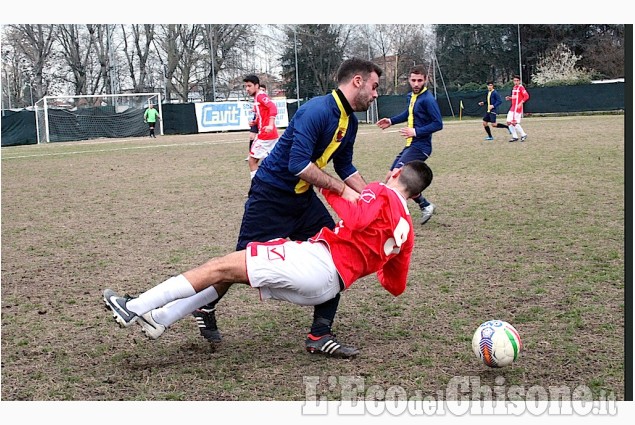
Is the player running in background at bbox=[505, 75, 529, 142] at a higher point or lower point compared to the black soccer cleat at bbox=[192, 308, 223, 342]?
higher

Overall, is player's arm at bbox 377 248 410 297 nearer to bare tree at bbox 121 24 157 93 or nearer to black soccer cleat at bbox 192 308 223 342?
black soccer cleat at bbox 192 308 223 342

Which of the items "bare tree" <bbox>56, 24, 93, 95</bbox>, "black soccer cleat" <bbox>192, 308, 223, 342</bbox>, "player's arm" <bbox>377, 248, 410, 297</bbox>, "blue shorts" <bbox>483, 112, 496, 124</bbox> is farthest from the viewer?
"bare tree" <bbox>56, 24, 93, 95</bbox>

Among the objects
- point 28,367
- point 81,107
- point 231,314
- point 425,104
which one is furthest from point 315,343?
point 81,107

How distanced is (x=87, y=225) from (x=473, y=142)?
577 inches

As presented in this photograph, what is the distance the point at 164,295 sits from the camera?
4.31 metres

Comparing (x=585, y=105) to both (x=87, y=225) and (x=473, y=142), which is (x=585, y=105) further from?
(x=87, y=225)

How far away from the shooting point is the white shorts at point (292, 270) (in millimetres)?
4344

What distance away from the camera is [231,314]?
19.0ft

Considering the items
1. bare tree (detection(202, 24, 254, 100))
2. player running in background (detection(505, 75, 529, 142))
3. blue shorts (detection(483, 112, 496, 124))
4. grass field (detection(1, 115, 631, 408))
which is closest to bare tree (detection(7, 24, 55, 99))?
bare tree (detection(202, 24, 254, 100))

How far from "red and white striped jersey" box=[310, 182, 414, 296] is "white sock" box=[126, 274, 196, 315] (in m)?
0.84

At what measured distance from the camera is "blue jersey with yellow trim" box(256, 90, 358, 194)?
15.6 ft

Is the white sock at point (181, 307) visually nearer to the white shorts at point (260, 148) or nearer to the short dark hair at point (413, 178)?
the short dark hair at point (413, 178)

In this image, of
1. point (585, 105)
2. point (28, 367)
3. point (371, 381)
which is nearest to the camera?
point (371, 381)

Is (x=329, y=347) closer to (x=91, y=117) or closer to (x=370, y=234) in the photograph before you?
(x=370, y=234)
